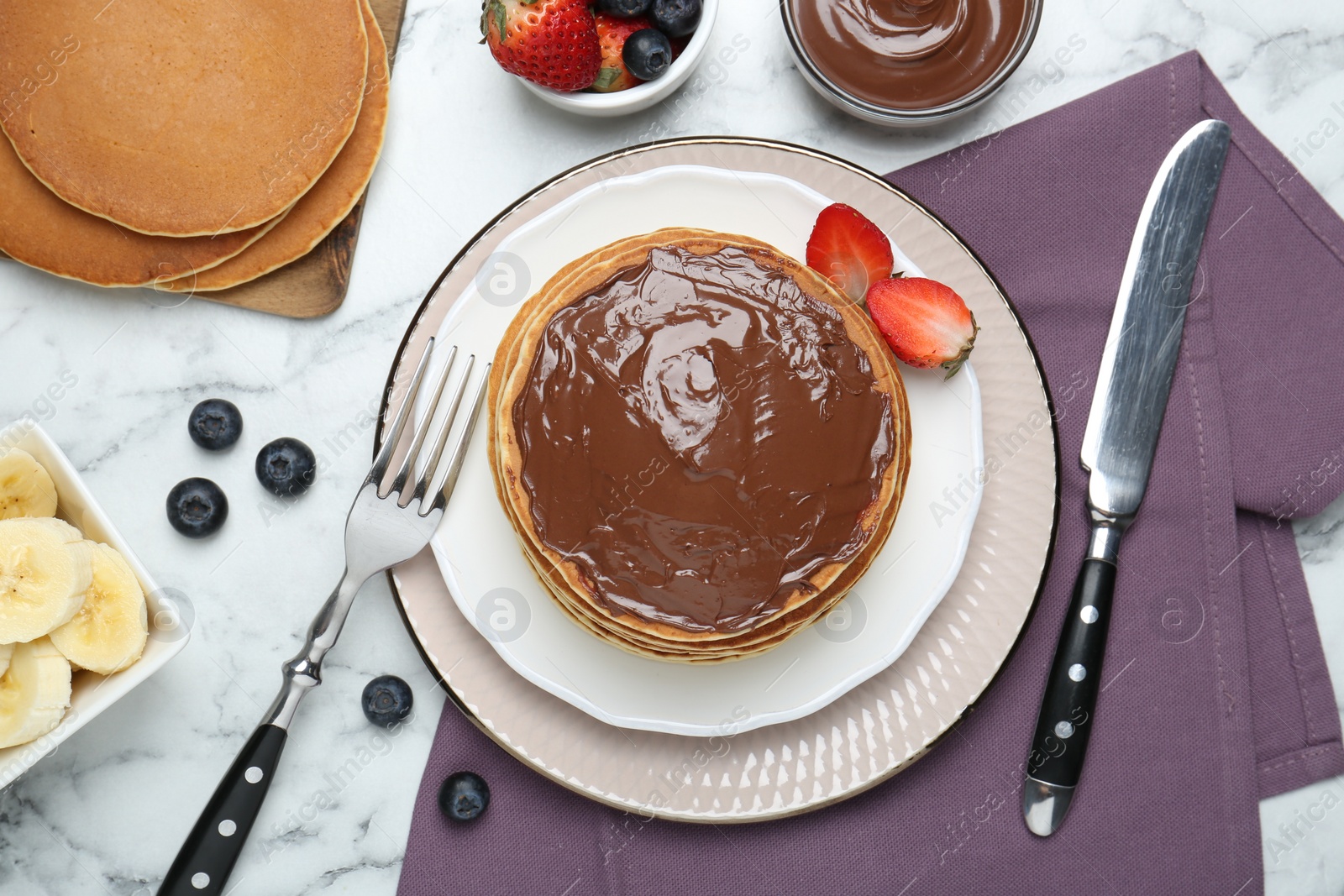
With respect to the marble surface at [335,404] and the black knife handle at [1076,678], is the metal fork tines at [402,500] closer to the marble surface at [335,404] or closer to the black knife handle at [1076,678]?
the marble surface at [335,404]

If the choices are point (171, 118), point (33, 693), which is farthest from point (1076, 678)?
point (171, 118)

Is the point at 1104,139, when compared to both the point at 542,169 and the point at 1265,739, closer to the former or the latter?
the point at 542,169

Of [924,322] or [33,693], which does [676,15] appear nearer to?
[924,322]

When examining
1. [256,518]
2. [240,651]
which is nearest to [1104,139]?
[256,518]

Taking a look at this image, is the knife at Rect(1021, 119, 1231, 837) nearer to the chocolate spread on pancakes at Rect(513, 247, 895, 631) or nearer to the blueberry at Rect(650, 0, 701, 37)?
the chocolate spread on pancakes at Rect(513, 247, 895, 631)

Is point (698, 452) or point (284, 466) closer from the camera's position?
point (698, 452)

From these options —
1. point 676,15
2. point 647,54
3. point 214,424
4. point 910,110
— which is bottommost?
point 214,424

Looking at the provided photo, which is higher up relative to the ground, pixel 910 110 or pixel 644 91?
pixel 910 110
